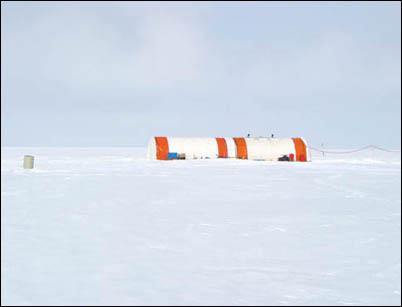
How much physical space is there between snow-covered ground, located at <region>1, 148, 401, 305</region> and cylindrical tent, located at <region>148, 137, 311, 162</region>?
37.8 ft

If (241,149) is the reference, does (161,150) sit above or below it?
below

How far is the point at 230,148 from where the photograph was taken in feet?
74.1

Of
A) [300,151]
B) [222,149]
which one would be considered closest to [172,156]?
[222,149]

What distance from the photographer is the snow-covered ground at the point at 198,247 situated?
3889mm

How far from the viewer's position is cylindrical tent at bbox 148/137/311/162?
71.3 ft

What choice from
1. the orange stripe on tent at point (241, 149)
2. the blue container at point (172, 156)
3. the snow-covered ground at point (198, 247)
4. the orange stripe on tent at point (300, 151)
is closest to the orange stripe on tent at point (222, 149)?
the orange stripe on tent at point (241, 149)

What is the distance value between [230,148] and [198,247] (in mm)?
17325

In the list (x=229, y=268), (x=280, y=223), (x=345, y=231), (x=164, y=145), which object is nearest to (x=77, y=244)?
(x=229, y=268)

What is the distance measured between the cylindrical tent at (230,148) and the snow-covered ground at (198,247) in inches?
453

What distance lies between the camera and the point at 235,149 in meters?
22.7

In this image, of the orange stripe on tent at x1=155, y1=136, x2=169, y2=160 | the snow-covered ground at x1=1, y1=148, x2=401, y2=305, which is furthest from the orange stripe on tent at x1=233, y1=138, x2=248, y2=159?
the snow-covered ground at x1=1, y1=148, x2=401, y2=305

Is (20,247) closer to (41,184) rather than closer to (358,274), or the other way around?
(358,274)

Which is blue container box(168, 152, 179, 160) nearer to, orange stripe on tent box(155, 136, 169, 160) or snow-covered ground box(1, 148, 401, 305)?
orange stripe on tent box(155, 136, 169, 160)

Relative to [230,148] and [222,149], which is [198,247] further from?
[230,148]
